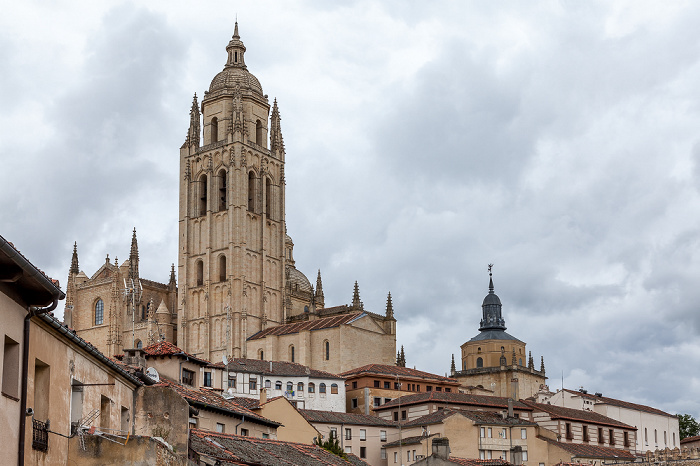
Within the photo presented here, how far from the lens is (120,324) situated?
115375mm

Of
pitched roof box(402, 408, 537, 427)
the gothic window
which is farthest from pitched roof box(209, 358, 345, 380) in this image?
the gothic window

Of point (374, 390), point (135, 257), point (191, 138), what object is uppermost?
point (191, 138)

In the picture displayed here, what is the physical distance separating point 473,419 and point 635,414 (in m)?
29.2

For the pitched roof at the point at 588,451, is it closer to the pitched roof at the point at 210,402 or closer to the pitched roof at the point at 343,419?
the pitched roof at the point at 343,419

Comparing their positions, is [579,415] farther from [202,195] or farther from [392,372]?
[202,195]

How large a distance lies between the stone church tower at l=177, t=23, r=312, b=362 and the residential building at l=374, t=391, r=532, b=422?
26629 mm

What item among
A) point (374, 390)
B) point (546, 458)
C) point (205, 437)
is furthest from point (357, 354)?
point (205, 437)

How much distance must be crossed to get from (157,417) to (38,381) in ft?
22.4

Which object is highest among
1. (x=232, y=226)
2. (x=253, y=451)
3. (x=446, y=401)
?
(x=232, y=226)

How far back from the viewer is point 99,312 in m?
118

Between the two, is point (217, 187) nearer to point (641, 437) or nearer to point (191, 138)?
point (191, 138)

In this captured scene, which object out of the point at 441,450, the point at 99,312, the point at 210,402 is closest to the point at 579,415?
the point at 441,450

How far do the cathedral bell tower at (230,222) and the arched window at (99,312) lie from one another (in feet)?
29.2

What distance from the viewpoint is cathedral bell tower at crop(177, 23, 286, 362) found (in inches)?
4395
